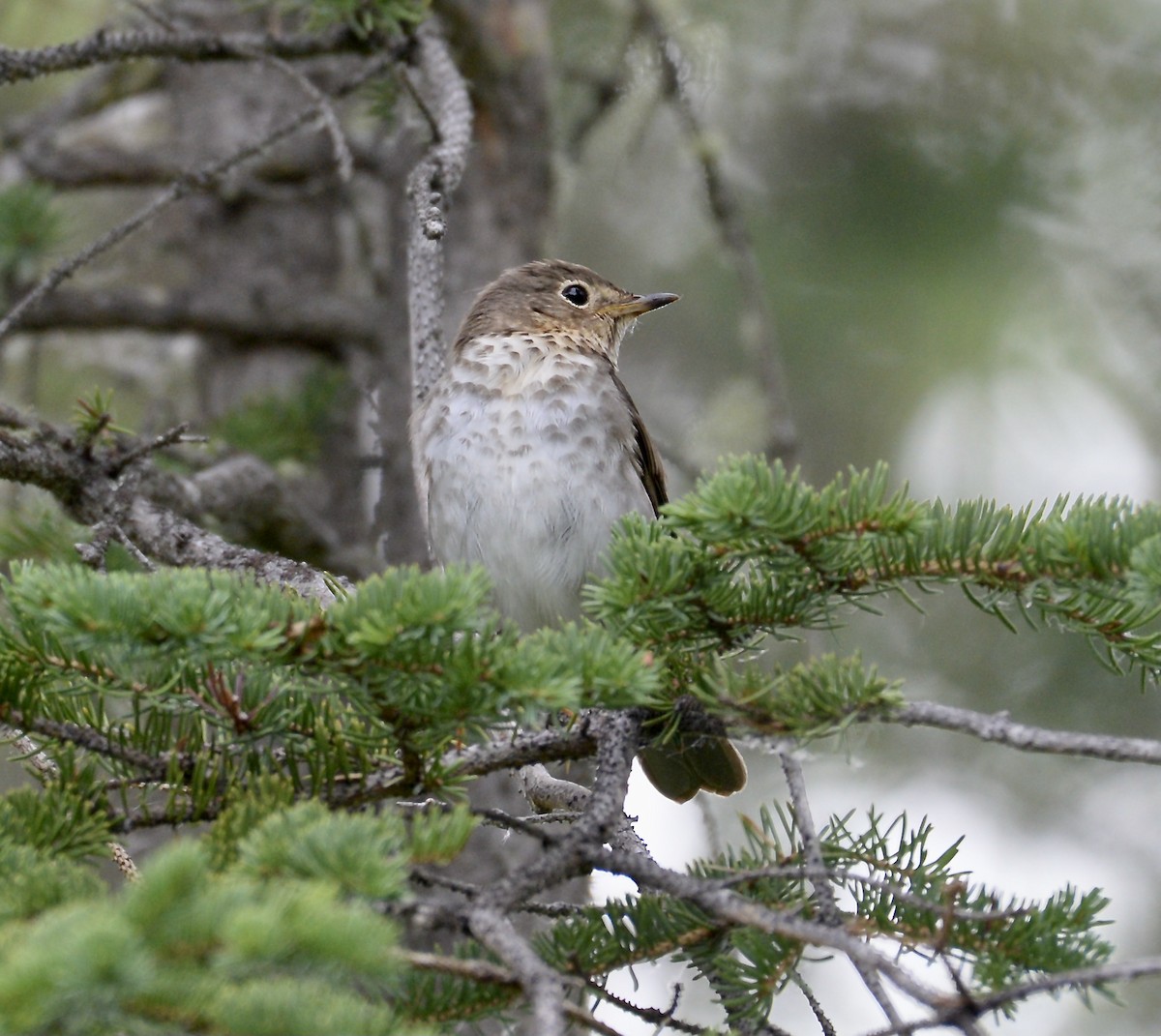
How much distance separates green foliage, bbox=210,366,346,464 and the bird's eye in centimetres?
111

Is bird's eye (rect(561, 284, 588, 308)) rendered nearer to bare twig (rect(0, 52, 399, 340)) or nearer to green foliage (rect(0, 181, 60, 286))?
bare twig (rect(0, 52, 399, 340))

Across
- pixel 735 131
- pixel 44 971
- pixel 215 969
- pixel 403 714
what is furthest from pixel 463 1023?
pixel 735 131

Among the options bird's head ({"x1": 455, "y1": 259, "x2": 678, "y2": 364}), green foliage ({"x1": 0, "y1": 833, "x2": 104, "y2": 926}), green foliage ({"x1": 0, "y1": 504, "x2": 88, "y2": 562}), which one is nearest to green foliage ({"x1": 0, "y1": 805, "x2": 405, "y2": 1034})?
green foliage ({"x1": 0, "y1": 833, "x2": 104, "y2": 926})

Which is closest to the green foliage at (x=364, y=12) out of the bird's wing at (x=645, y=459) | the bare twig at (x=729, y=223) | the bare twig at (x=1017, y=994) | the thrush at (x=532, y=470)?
the thrush at (x=532, y=470)

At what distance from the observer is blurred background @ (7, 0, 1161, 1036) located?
5.96 m

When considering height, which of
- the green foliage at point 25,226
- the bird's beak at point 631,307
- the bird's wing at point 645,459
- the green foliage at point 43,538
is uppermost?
the green foliage at point 25,226

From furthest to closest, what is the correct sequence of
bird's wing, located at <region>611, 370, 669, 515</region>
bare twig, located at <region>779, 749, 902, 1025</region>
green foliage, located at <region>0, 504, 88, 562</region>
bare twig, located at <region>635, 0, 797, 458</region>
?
bare twig, located at <region>635, 0, 797, 458</region>, bird's wing, located at <region>611, 370, 669, 515</region>, green foliage, located at <region>0, 504, 88, 562</region>, bare twig, located at <region>779, 749, 902, 1025</region>

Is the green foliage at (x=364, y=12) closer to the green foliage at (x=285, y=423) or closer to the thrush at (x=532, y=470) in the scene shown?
the thrush at (x=532, y=470)

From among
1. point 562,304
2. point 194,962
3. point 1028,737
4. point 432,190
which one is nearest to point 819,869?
point 1028,737

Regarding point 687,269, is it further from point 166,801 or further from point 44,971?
point 44,971

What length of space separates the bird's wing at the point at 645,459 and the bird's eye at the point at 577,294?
0.43 metres

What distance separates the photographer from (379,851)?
61.7 inches

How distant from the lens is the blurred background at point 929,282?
5.96 m

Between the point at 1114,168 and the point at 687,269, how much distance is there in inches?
77.8
